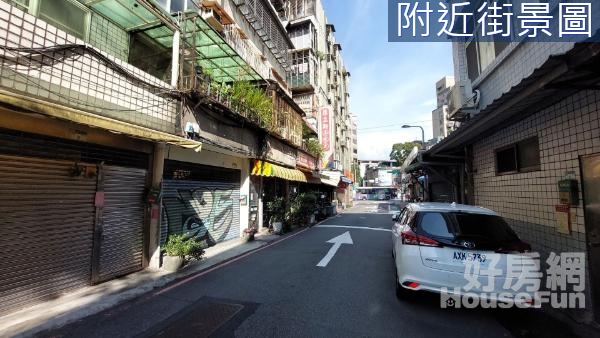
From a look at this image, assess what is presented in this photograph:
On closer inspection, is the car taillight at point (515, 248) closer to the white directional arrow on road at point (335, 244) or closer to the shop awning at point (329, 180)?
the white directional arrow on road at point (335, 244)

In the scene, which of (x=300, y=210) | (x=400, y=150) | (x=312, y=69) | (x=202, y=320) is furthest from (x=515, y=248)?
(x=400, y=150)

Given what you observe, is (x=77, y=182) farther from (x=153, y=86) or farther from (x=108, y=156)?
(x=153, y=86)

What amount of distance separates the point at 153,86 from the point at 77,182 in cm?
290

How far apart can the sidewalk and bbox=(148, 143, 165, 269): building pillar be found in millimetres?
345

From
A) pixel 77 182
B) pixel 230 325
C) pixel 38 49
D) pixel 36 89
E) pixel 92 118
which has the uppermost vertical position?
pixel 38 49

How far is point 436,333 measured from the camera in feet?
12.9

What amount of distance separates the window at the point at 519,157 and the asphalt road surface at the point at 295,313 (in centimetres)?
321

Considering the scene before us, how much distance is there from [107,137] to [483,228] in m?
7.28

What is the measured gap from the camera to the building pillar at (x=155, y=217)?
7371 millimetres

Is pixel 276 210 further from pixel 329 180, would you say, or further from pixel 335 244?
pixel 329 180

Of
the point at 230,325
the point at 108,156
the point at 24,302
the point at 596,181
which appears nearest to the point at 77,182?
the point at 108,156

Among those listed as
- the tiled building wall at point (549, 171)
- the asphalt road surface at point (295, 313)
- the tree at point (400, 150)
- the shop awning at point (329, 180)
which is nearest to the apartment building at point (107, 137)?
the asphalt road surface at point (295, 313)

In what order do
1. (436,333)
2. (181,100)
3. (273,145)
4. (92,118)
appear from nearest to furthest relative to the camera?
(436,333) → (92,118) → (181,100) → (273,145)

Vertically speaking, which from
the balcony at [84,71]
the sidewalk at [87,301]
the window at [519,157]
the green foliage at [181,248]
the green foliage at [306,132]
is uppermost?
the green foliage at [306,132]
